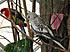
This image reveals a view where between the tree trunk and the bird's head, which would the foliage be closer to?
the bird's head

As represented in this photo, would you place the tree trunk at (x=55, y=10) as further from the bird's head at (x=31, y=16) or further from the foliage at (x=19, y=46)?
the foliage at (x=19, y=46)

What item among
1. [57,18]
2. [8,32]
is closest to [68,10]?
[57,18]

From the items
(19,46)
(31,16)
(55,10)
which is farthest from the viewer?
(55,10)

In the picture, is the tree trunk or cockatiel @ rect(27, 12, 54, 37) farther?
the tree trunk

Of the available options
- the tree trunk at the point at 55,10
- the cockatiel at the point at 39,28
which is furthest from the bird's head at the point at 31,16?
the tree trunk at the point at 55,10

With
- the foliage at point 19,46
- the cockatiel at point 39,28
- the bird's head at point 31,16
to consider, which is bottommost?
the foliage at point 19,46

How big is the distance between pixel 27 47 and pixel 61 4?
14.7 inches

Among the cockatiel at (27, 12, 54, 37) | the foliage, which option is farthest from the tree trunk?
the foliage

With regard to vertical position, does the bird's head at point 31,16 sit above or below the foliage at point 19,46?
above

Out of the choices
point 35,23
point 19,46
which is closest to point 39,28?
point 35,23

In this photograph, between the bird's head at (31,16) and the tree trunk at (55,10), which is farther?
the tree trunk at (55,10)

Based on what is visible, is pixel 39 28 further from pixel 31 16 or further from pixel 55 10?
pixel 55 10

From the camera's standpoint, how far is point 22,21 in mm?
915

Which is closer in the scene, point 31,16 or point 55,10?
point 31,16
